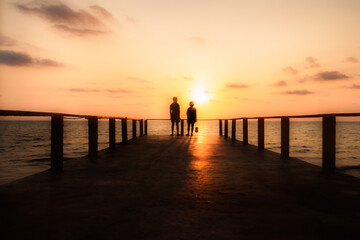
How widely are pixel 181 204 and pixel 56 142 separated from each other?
3.10m

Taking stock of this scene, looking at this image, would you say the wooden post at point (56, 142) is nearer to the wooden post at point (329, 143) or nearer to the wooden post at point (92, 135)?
the wooden post at point (92, 135)

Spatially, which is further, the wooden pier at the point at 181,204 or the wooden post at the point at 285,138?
the wooden post at the point at 285,138

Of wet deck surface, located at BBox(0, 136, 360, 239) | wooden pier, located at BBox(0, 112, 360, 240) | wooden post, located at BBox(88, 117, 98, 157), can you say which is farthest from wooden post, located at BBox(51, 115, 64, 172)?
wooden post, located at BBox(88, 117, 98, 157)

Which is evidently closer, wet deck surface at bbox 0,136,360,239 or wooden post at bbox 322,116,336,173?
wet deck surface at bbox 0,136,360,239

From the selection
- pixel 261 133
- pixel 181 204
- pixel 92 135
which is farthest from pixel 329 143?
pixel 92 135

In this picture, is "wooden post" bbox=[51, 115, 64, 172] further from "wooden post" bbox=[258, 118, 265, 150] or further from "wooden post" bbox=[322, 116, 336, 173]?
"wooden post" bbox=[258, 118, 265, 150]

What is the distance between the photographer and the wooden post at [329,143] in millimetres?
4725

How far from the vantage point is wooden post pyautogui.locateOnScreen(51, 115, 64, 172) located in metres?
4.89

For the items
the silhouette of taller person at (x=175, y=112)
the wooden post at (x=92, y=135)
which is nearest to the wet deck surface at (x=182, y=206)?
the wooden post at (x=92, y=135)

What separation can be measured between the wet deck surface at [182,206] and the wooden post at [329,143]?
0.23 m

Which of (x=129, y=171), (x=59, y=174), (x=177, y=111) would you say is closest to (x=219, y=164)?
(x=129, y=171)

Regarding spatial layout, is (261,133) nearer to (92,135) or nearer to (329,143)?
(329,143)

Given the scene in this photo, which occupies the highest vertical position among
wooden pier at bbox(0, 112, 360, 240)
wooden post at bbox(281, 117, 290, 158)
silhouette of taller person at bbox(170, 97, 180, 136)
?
silhouette of taller person at bbox(170, 97, 180, 136)

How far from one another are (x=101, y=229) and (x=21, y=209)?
1085mm
